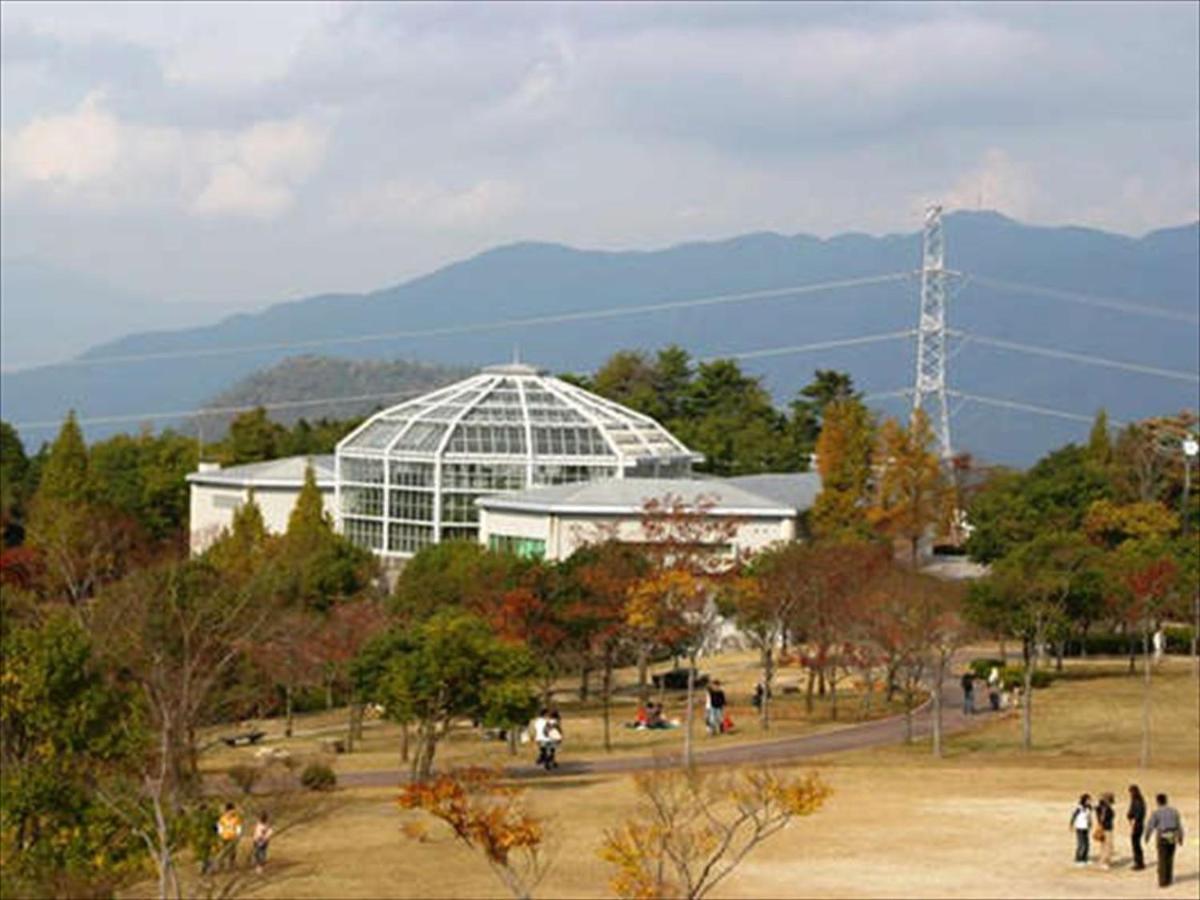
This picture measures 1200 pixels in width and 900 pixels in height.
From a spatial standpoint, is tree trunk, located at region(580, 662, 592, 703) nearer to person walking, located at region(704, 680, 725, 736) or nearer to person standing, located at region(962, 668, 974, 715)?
person walking, located at region(704, 680, 725, 736)

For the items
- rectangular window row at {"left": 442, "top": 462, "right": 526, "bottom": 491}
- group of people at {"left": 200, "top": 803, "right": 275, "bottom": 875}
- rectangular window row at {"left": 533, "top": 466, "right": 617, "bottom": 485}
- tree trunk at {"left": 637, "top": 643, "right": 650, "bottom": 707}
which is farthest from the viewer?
rectangular window row at {"left": 533, "top": 466, "right": 617, "bottom": 485}

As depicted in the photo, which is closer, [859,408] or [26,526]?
[26,526]

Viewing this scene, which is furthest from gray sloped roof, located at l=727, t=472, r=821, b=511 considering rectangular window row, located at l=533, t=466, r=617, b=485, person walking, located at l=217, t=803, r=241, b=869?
person walking, located at l=217, t=803, r=241, b=869

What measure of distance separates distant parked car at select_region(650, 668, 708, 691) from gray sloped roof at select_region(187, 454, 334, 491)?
3260 cm

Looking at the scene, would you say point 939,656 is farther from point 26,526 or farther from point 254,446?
point 254,446

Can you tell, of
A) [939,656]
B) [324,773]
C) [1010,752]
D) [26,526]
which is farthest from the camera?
[26,526]

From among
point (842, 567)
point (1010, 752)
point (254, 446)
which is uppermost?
point (254, 446)

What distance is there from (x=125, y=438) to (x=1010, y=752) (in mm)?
74631

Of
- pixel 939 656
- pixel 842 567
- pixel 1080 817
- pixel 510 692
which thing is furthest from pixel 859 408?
pixel 1080 817

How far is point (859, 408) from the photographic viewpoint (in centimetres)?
10106

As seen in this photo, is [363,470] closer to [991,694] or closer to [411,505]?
[411,505]

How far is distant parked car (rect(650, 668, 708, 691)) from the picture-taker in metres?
70.5

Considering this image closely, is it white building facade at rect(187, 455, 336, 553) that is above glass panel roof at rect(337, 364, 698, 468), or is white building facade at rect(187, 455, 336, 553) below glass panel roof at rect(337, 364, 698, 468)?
below

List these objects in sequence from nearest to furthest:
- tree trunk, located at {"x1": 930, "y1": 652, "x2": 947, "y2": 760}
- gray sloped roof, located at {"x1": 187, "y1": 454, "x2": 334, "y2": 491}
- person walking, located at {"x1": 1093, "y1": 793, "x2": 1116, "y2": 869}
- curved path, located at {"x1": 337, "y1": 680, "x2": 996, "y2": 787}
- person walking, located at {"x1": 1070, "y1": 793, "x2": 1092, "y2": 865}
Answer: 1. person walking, located at {"x1": 1093, "y1": 793, "x2": 1116, "y2": 869}
2. person walking, located at {"x1": 1070, "y1": 793, "x2": 1092, "y2": 865}
3. curved path, located at {"x1": 337, "y1": 680, "x2": 996, "y2": 787}
4. tree trunk, located at {"x1": 930, "y1": 652, "x2": 947, "y2": 760}
5. gray sloped roof, located at {"x1": 187, "y1": 454, "x2": 334, "y2": 491}
